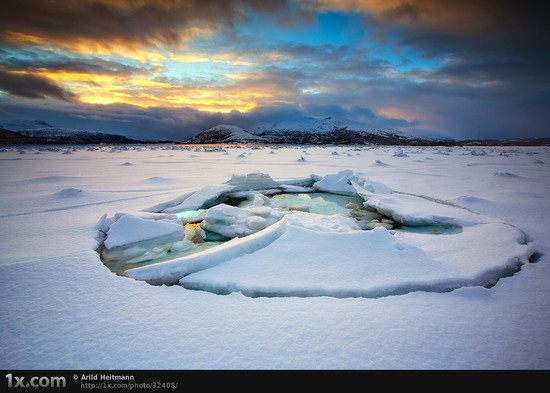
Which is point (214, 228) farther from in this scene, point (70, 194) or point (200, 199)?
point (70, 194)

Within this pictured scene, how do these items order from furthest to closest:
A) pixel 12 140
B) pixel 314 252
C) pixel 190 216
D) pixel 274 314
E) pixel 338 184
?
pixel 12 140 < pixel 338 184 < pixel 190 216 < pixel 314 252 < pixel 274 314

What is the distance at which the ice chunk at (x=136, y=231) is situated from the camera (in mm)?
3320

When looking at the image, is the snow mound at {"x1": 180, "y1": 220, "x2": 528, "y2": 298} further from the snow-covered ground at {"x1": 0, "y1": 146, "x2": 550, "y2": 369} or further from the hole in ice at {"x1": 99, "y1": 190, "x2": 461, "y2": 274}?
the hole in ice at {"x1": 99, "y1": 190, "x2": 461, "y2": 274}

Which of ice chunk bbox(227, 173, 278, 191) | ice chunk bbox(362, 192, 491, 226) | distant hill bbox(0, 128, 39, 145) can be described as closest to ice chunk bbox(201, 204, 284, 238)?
ice chunk bbox(362, 192, 491, 226)

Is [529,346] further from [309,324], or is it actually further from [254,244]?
[254,244]

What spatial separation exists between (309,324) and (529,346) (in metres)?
1.30

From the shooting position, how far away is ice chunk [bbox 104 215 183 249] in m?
3.32

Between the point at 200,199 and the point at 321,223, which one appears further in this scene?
the point at 200,199
